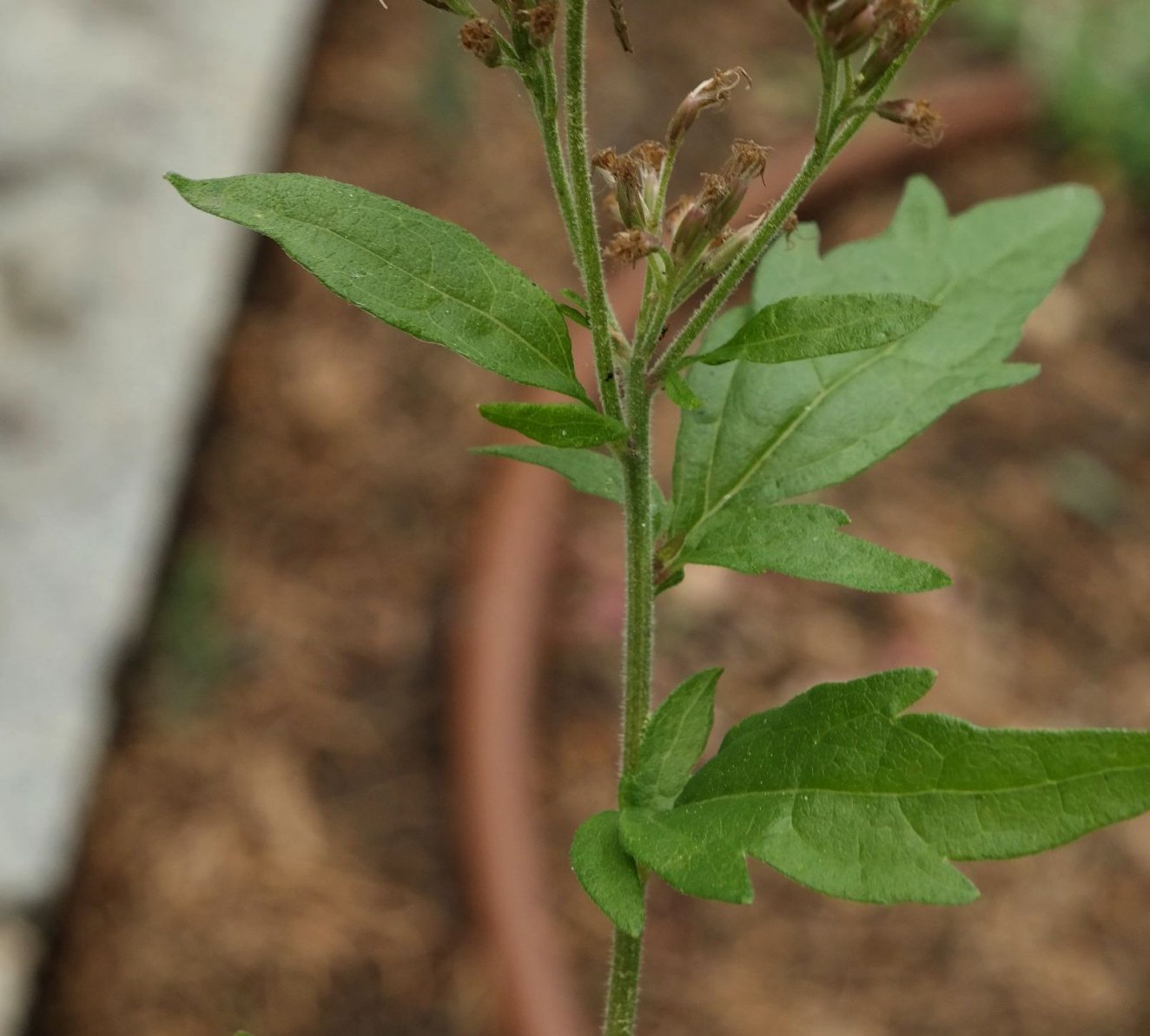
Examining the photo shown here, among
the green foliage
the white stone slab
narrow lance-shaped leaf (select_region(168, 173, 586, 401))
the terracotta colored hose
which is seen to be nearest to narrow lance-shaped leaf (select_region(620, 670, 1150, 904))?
narrow lance-shaped leaf (select_region(168, 173, 586, 401))

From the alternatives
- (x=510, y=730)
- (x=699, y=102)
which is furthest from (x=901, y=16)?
(x=510, y=730)

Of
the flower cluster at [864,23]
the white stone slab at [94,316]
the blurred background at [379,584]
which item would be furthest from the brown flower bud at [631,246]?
the white stone slab at [94,316]

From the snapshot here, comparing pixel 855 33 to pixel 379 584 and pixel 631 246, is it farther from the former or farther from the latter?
pixel 379 584

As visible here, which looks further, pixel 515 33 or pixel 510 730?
pixel 510 730

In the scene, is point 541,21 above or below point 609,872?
above

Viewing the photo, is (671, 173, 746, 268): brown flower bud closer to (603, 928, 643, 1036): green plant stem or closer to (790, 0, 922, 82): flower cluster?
(790, 0, 922, 82): flower cluster

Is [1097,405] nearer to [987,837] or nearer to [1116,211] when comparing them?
[1116,211]
